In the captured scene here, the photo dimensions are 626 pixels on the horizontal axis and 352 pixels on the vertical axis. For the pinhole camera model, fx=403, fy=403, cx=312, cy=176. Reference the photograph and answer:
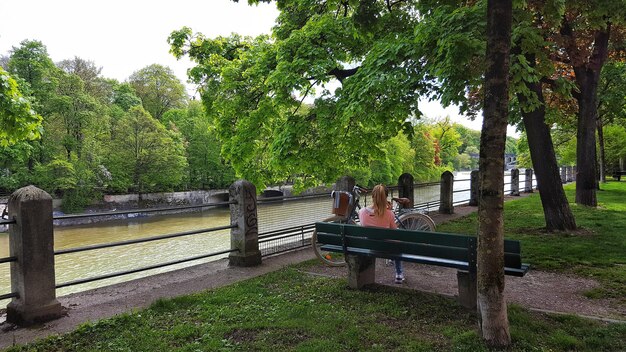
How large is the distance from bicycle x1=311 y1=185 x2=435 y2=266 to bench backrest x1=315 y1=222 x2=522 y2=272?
1469 millimetres

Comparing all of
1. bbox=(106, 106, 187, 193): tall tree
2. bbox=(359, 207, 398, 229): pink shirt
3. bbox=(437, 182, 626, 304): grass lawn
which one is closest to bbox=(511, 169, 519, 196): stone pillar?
bbox=(437, 182, 626, 304): grass lawn

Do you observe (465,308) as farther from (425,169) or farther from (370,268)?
(425,169)

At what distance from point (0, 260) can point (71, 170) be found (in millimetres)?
35623

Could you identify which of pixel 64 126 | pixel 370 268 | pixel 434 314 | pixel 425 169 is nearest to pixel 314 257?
pixel 370 268

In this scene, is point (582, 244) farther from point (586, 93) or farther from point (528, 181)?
point (528, 181)

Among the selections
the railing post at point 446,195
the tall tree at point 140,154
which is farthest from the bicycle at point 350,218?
the tall tree at point 140,154

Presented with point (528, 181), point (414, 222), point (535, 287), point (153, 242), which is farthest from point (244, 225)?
point (528, 181)

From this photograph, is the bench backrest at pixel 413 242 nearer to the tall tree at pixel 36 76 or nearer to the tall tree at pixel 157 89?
the tall tree at pixel 36 76

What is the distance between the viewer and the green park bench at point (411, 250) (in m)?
3.97

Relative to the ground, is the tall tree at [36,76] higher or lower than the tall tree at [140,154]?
higher

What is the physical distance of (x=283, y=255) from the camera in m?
7.71

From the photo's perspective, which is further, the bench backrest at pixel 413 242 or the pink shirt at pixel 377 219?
the pink shirt at pixel 377 219

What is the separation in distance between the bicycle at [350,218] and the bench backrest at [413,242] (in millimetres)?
1469

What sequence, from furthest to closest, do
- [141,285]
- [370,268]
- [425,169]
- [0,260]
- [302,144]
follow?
1. [425,169]
2. [302,144]
3. [141,285]
4. [370,268]
5. [0,260]
